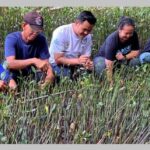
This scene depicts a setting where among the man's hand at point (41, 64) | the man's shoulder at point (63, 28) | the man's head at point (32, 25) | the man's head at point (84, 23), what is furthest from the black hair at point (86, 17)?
the man's hand at point (41, 64)

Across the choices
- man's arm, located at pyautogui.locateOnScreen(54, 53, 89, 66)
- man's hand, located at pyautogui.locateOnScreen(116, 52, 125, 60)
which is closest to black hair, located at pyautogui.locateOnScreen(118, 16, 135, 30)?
man's hand, located at pyautogui.locateOnScreen(116, 52, 125, 60)

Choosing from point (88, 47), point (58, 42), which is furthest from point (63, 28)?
point (88, 47)

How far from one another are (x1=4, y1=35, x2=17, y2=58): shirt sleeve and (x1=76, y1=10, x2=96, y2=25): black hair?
1.30 ft

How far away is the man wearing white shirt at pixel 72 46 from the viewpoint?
3.42 m

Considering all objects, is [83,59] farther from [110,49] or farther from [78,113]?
[78,113]

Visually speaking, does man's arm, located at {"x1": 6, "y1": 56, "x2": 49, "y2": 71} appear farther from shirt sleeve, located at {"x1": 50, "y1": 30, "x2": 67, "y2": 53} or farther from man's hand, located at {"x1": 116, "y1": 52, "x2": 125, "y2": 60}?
man's hand, located at {"x1": 116, "y1": 52, "x2": 125, "y2": 60}

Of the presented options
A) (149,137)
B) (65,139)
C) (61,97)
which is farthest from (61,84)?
(149,137)

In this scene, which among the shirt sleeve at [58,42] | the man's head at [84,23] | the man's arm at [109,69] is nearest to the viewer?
the man's arm at [109,69]

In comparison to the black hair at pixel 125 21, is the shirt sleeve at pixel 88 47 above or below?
below

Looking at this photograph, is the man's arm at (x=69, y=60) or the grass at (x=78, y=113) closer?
the grass at (x=78, y=113)

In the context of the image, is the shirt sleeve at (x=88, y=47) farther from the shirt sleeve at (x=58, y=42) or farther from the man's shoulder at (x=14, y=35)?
the man's shoulder at (x=14, y=35)

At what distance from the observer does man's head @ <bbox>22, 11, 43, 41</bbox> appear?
10.7ft

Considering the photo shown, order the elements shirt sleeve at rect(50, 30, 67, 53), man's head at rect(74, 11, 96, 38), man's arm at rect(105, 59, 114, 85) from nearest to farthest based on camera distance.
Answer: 1. man's arm at rect(105, 59, 114, 85)
2. man's head at rect(74, 11, 96, 38)
3. shirt sleeve at rect(50, 30, 67, 53)

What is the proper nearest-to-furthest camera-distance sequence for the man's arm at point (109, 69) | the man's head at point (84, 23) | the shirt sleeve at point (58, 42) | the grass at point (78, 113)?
1. the grass at point (78, 113)
2. the man's arm at point (109, 69)
3. the man's head at point (84, 23)
4. the shirt sleeve at point (58, 42)
